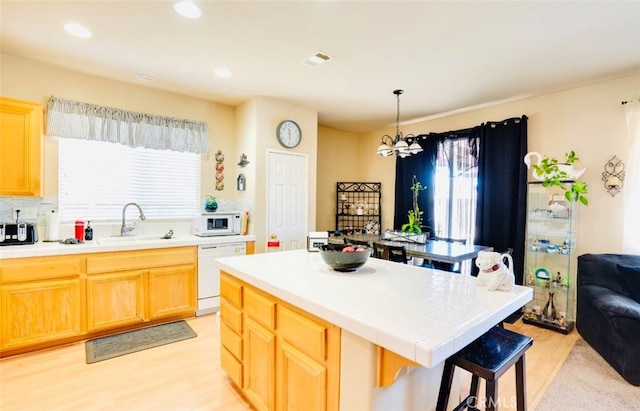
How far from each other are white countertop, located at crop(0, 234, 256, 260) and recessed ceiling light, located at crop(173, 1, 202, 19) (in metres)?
2.16

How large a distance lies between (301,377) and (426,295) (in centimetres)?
72

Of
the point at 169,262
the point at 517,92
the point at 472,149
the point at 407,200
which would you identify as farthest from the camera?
the point at 407,200

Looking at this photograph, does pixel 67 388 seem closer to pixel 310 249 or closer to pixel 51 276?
pixel 51 276

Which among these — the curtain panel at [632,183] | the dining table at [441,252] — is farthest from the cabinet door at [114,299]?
the curtain panel at [632,183]

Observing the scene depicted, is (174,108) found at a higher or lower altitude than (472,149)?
higher

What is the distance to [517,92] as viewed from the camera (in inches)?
139

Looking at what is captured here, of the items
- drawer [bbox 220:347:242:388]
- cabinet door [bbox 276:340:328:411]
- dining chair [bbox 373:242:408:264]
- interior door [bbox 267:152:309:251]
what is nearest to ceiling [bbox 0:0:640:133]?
interior door [bbox 267:152:309:251]

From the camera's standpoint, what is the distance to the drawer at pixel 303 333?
4.36 feet

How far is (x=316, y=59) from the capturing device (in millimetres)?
2797

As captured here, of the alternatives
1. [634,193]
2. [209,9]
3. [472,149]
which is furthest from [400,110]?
[209,9]

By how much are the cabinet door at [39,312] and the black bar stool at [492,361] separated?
3.13 meters

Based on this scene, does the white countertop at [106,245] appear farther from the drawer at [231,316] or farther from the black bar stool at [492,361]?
the black bar stool at [492,361]

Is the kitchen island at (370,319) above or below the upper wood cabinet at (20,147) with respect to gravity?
below

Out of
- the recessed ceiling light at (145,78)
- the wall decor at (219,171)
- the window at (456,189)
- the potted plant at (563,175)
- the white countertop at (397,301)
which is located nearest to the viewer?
the white countertop at (397,301)
